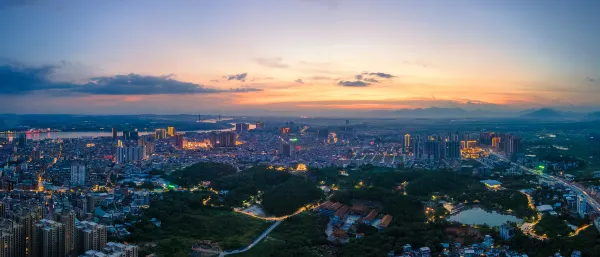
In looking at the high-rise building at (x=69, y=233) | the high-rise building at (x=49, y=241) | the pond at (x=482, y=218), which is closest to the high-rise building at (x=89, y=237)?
the high-rise building at (x=69, y=233)

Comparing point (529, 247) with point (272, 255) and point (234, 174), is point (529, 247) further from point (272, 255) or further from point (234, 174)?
point (234, 174)

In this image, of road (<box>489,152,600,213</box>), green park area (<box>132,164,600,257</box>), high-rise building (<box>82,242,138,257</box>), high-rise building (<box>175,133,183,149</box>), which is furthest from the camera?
high-rise building (<box>175,133,183,149</box>)

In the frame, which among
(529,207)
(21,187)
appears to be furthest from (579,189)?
(21,187)

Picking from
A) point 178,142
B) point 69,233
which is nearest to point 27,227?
point 69,233

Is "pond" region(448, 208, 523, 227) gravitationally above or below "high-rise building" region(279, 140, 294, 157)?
below

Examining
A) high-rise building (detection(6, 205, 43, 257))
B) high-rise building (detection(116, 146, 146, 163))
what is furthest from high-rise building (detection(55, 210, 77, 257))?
high-rise building (detection(116, 146, 146, 163))

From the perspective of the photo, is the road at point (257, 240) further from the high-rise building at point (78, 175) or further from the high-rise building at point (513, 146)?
the high-rise building at point (513, 146)

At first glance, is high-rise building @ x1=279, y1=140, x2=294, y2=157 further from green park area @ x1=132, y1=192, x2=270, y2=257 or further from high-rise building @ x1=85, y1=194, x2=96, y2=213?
high-rise building @ x1=85, y1=194, x2=96, y2=213

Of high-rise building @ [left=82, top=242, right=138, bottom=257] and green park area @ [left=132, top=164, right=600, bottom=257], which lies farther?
green park area @ [left=132, top=164, right=600, bottom=257]
